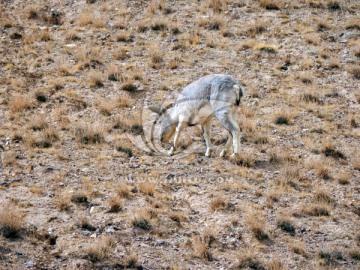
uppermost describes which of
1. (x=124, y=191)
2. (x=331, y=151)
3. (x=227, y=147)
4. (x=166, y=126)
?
(x=166, y=126)

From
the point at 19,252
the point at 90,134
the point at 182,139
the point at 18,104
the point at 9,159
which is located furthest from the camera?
the point at 18,104

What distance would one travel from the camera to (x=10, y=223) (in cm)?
1305

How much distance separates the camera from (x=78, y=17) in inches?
1024

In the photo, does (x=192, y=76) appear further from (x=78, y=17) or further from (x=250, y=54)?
(x=78, y=17)

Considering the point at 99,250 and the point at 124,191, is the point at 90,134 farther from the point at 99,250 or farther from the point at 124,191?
the point at 99,250

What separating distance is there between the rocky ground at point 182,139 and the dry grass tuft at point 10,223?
0.09 feet

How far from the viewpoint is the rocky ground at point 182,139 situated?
1315 centimetres

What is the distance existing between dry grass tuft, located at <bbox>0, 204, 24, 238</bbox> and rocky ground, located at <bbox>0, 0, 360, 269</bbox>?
0.03 m

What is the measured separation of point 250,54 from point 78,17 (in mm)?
7464

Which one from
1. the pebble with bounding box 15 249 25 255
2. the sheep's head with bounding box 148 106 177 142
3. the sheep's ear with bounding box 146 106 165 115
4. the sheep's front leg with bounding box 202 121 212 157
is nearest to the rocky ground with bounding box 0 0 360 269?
the pebble with bounding box 15 249 25 255

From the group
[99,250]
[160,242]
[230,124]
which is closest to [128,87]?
[230,124]

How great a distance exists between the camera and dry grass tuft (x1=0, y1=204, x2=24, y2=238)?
1298 cm

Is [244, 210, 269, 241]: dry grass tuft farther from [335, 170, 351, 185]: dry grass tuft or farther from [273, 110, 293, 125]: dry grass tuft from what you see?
[273, 110, 293, 125]: dry grass tuft

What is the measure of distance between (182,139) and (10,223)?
584 centimetres
